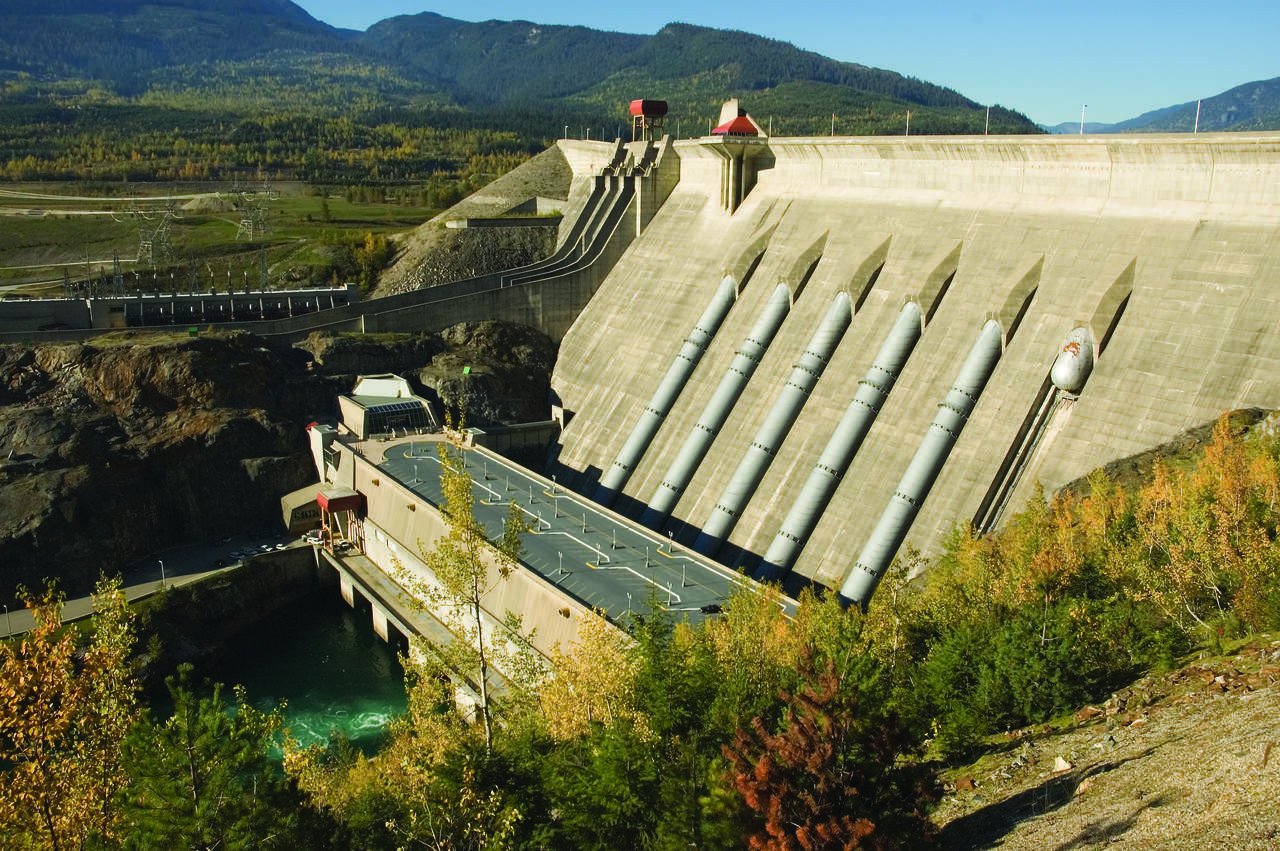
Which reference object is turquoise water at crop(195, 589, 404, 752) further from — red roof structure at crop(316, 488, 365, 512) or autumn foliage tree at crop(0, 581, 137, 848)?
autumn foliage tree at crop(0, 581, 137, 848)

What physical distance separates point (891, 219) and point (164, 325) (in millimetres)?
36577

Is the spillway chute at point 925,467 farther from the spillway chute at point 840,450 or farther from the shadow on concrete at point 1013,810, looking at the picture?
the shadow on concrete at point 1013,810

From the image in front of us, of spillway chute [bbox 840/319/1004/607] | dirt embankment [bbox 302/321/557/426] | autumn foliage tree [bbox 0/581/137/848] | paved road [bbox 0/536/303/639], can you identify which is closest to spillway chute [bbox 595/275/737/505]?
dirt embankment [bbox 302/321/557/426]

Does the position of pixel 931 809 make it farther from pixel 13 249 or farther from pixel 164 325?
pixel 13 249

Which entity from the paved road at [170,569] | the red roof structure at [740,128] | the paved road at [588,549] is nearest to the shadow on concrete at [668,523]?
the paved road at [588,549]

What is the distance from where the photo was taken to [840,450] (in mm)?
37500

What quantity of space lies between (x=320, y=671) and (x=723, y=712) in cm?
2424

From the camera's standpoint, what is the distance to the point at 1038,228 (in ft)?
122

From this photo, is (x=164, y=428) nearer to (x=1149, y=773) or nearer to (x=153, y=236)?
(x=153, y=236)

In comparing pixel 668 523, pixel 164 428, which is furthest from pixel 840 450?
pixel 164 428

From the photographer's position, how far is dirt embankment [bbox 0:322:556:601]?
1570 inches

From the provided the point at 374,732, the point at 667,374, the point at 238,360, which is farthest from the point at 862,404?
the point at 238,360

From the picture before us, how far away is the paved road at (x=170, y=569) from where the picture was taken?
3703 centimetres

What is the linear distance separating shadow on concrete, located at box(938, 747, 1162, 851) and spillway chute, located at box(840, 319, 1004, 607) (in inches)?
637
